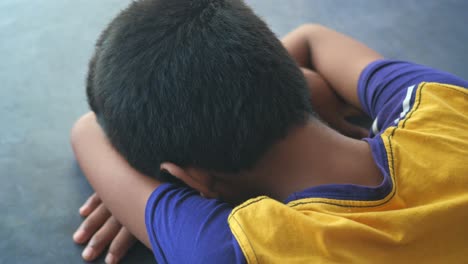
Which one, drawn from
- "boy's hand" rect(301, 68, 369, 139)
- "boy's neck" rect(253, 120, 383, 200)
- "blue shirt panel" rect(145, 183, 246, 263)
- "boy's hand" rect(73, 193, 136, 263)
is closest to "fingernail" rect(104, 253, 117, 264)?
"boy's hand" rect(73, 193, 136, 263)

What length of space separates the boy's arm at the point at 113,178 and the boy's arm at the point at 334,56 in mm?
402

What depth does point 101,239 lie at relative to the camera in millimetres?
747

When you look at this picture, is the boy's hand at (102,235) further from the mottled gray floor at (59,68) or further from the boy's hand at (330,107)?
the boy's hand at (330,107)

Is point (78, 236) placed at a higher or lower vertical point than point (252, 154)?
lower

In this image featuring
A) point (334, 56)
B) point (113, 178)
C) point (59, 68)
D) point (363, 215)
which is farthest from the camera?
point (59, 68)

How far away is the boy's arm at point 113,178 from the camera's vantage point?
66cm

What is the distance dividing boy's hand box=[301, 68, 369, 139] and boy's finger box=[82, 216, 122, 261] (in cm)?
42

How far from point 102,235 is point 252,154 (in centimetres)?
31

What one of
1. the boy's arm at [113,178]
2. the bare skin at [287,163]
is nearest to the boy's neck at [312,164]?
the bare skin at [287,163]

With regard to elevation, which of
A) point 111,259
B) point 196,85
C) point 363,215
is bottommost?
point 111,259

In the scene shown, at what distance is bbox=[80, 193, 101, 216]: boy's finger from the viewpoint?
2.59ft

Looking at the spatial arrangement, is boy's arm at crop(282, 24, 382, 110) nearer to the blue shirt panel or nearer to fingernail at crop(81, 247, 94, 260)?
the blue shirt panel

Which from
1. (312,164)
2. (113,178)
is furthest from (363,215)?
(113,178)

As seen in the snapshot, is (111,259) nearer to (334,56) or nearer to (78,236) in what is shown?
(78,236)
